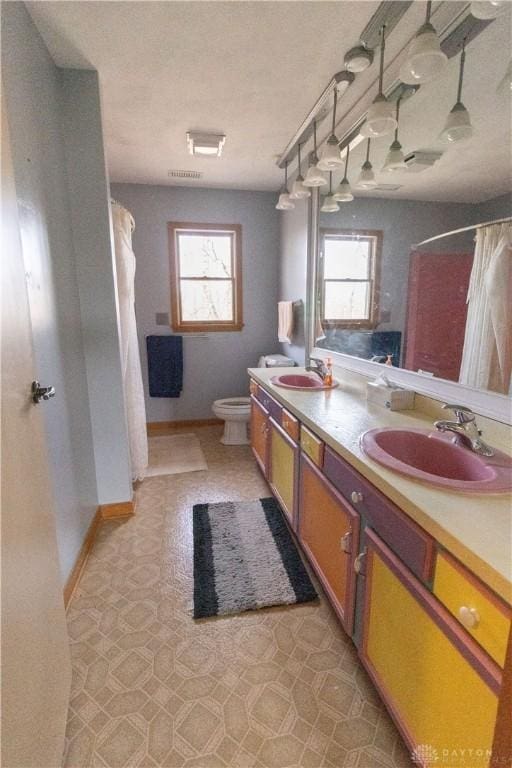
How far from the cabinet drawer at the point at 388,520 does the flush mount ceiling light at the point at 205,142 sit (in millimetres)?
2237

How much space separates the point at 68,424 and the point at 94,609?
2.78 feet

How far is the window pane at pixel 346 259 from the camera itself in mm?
2029

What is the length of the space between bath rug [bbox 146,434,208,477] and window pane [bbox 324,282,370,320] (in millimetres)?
1612

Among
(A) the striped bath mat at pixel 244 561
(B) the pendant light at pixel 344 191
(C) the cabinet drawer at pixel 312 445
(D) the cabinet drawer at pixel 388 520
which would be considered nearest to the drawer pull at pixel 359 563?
(D) the cabinet drawer at pixel 388 520

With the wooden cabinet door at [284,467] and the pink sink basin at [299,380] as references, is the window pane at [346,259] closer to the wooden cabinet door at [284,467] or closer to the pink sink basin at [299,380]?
the pink sink basin at [299,380]

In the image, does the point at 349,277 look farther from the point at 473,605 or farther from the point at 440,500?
the point at 473,605

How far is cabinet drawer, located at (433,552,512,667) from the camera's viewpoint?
2.07ft

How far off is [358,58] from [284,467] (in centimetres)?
186

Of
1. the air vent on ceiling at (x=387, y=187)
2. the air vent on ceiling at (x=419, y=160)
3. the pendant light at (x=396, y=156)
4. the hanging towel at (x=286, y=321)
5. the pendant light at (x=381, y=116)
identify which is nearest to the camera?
the pendant light at (x=381, y=116)

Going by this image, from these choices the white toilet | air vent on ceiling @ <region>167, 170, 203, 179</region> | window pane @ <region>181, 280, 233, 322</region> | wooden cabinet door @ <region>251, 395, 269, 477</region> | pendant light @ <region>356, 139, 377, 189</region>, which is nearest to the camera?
pendant light @ <region>356, 139, 377, 189</region>

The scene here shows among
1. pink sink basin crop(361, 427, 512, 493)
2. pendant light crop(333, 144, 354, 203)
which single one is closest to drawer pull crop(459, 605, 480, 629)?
pink sink basin crop(361, 427, 512, 493)

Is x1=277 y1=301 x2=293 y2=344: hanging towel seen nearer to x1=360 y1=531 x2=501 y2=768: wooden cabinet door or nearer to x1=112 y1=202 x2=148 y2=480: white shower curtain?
x1=112 y1=202 x2=148 y2=480: white shower curtain

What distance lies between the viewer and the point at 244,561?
1.77 meters

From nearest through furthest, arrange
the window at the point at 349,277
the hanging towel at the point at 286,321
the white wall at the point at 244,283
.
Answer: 1. the window at the point at 349,277
2. the hanging towel at the point at 286,321
3. the white wall at the point at 244,283
